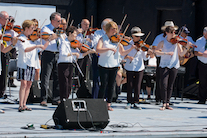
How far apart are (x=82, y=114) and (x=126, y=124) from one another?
2.78 ft

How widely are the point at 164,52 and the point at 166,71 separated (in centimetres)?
36

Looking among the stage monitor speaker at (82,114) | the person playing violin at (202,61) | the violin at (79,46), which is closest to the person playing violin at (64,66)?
the violin at (79,46)

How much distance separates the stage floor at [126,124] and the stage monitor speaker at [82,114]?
11 cm

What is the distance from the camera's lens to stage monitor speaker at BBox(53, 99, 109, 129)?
440cm

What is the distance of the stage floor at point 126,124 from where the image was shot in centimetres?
423

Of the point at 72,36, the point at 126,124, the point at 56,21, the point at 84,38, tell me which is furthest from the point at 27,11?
the point at 126,124

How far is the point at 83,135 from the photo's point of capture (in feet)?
13.5

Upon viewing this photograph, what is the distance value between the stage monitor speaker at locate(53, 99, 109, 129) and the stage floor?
0.11 metres

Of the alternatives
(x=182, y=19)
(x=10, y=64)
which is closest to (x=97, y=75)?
(x=10, y=64)

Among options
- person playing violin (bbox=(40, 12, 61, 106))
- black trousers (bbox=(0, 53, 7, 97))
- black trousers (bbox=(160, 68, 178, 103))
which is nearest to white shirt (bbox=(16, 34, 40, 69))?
person playing violin (bbox=(40, 12, 61, 106))

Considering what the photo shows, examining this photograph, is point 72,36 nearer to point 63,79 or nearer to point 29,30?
point 63,79

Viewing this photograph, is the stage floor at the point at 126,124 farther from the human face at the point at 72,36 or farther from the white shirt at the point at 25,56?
the human face at the point at 72,36

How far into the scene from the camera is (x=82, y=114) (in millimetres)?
4480

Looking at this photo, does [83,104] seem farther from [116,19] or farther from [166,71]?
[116,19]
